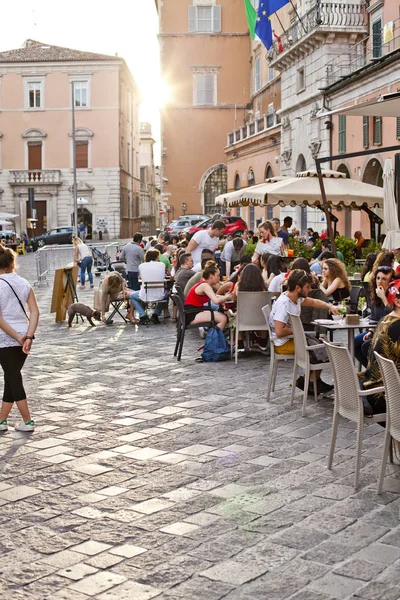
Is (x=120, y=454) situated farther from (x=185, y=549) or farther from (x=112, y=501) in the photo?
(x=185, y=549)

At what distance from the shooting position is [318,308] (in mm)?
9156

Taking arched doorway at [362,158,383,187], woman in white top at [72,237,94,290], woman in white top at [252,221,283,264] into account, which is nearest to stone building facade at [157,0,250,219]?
arched doorway at [362,158,383,187]

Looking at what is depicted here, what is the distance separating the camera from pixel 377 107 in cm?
1008

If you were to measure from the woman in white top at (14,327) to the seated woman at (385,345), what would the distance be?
9.12 feet

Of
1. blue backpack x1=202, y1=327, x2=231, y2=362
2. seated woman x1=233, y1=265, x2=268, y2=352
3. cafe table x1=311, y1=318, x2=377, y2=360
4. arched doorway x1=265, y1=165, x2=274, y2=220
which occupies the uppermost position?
arched doorway x1=265, y1=165, x2=274, y2=220

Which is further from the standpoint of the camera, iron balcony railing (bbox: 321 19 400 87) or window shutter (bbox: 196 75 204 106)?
window shutter (bbox: 196 75 204 106)

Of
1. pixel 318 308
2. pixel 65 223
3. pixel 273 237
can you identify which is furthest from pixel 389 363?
pixel 65 223

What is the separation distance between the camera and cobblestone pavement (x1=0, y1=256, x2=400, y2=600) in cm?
419

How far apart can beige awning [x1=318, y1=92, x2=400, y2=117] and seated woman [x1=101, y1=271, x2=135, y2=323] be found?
6.06 metres

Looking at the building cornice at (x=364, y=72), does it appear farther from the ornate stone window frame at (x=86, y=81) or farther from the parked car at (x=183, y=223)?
the ornate stone window frame at (x=86, y=81)

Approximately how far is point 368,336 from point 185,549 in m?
4.27

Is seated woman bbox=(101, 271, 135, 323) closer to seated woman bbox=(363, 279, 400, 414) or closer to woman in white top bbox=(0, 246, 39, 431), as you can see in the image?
woman in white top bbox=(0, 246, 39, 431)

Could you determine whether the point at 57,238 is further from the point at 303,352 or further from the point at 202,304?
the point at 303,352

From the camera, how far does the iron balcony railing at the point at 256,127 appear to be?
36219 millimetres
